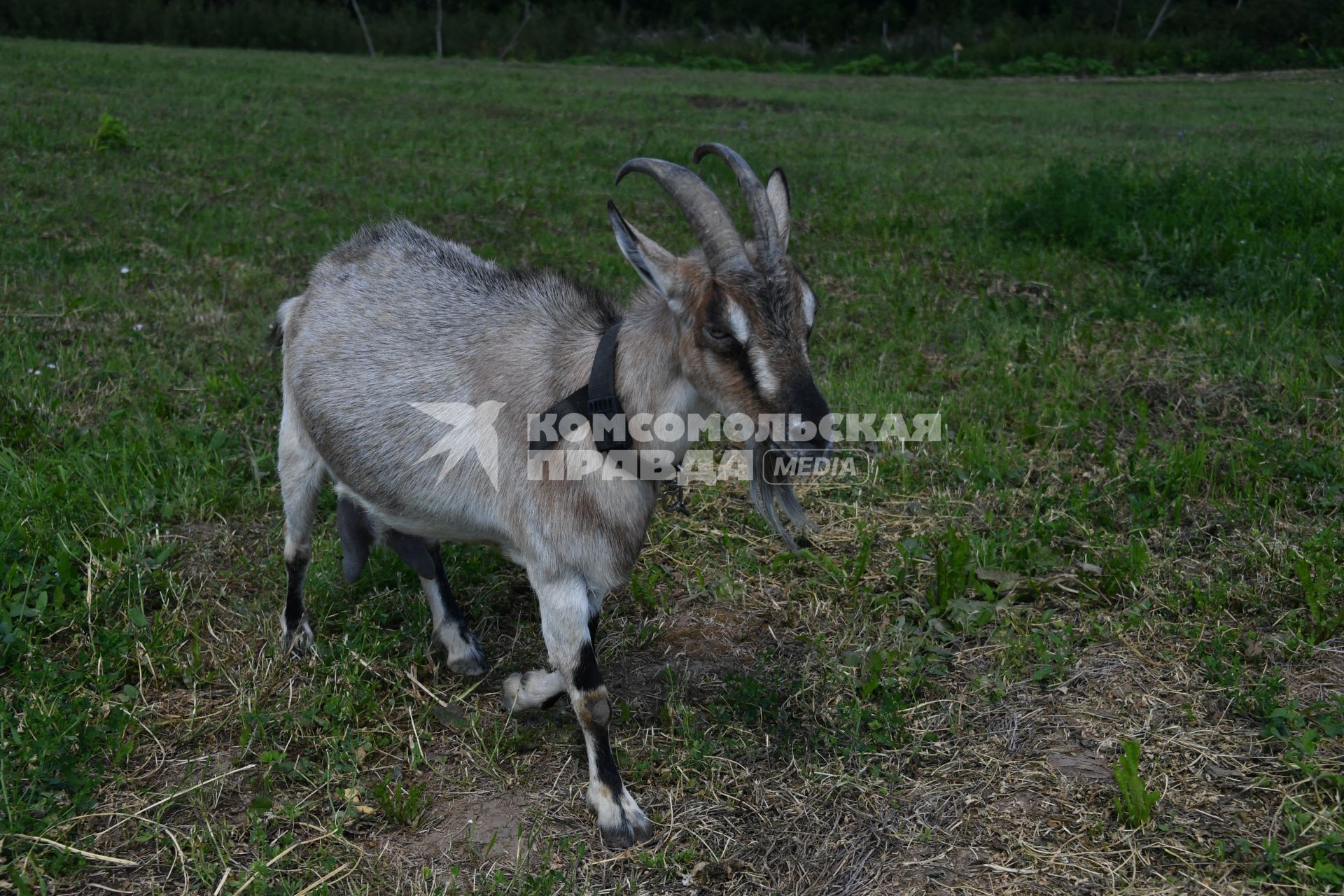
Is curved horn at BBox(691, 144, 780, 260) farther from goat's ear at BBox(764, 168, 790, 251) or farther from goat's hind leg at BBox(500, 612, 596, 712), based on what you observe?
goat's hind leg at BBox(500, 612, 596, 712)

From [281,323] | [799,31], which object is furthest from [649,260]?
[799,31]

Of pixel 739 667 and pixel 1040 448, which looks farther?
pixel 1040 448

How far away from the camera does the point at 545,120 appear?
12.8m

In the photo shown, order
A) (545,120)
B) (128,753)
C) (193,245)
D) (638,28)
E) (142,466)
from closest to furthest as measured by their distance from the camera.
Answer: (128,753)
(142,466)
(193,245)
(545,120)
(638,28)

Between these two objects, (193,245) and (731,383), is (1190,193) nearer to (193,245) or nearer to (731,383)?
(731,383)

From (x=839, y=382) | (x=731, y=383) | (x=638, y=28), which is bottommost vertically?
(x=839, y=382)

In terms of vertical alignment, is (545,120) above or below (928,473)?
above

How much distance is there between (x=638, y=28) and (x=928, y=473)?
27983mm

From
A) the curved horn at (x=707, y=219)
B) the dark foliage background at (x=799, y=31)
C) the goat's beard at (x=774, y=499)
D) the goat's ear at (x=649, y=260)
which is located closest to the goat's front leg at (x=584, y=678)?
the goat's beard at (x=774, y=499)

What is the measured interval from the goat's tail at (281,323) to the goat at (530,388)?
0.08 metres

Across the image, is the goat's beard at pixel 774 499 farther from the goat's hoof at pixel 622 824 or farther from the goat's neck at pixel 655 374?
the goat's hoof at pixel 622 824

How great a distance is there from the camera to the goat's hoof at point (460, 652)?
3.56 metres

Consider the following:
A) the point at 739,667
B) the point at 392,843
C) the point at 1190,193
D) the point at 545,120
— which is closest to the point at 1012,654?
the point at 739,667

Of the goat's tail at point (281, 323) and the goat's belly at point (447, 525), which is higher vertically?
the goat's tail at point (281, 323)
